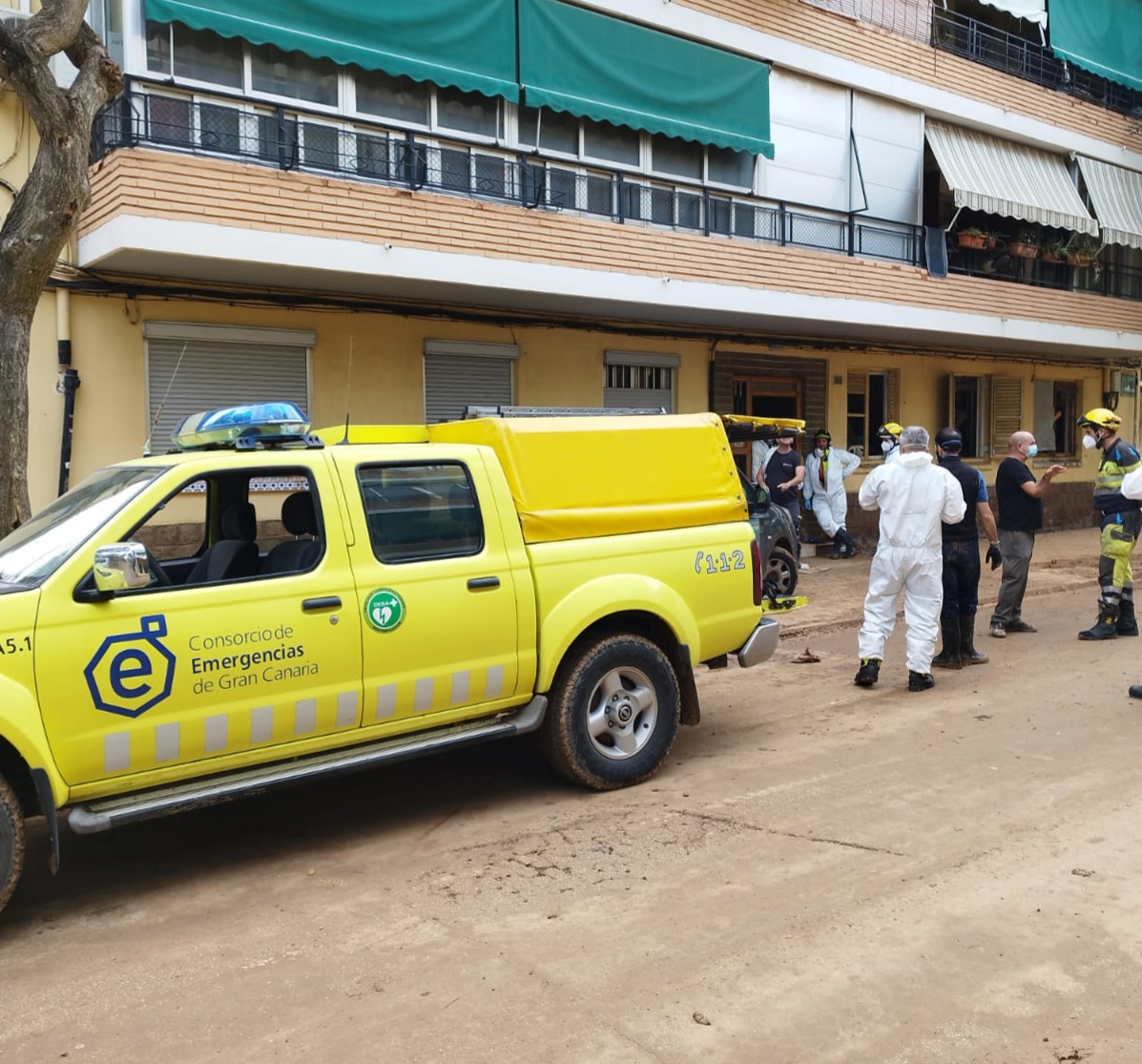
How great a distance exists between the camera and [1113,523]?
380 inches

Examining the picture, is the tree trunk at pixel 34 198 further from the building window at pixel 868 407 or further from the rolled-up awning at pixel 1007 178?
the rolled-up awning at pixel 1007 178

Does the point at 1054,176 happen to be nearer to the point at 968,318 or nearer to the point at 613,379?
the point at 968,318

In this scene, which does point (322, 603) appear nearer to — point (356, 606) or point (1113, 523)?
point (356, 606)

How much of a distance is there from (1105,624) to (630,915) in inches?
287

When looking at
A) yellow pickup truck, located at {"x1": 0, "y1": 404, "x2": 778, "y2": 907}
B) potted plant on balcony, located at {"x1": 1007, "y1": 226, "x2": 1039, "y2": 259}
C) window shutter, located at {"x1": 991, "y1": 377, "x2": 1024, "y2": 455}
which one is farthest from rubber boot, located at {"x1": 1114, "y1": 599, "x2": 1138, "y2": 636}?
window shutter, located at {"x1": 991, "y1": 377, "x2": 1024, "y2": 455}

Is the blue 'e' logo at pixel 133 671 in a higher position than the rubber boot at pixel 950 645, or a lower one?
higher

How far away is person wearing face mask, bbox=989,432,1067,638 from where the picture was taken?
993 cm

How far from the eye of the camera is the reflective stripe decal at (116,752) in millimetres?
4227

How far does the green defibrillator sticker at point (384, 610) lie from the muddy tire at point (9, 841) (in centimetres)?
154

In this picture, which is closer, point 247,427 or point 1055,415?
point 247,427

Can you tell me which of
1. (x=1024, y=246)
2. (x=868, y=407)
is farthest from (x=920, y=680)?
(x=1024, y=246)

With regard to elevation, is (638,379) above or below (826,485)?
above

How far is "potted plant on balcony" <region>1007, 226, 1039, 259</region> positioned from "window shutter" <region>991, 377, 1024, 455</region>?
2482 millimetres

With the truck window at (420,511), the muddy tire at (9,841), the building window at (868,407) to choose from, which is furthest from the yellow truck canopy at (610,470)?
the building window at (868,407)
